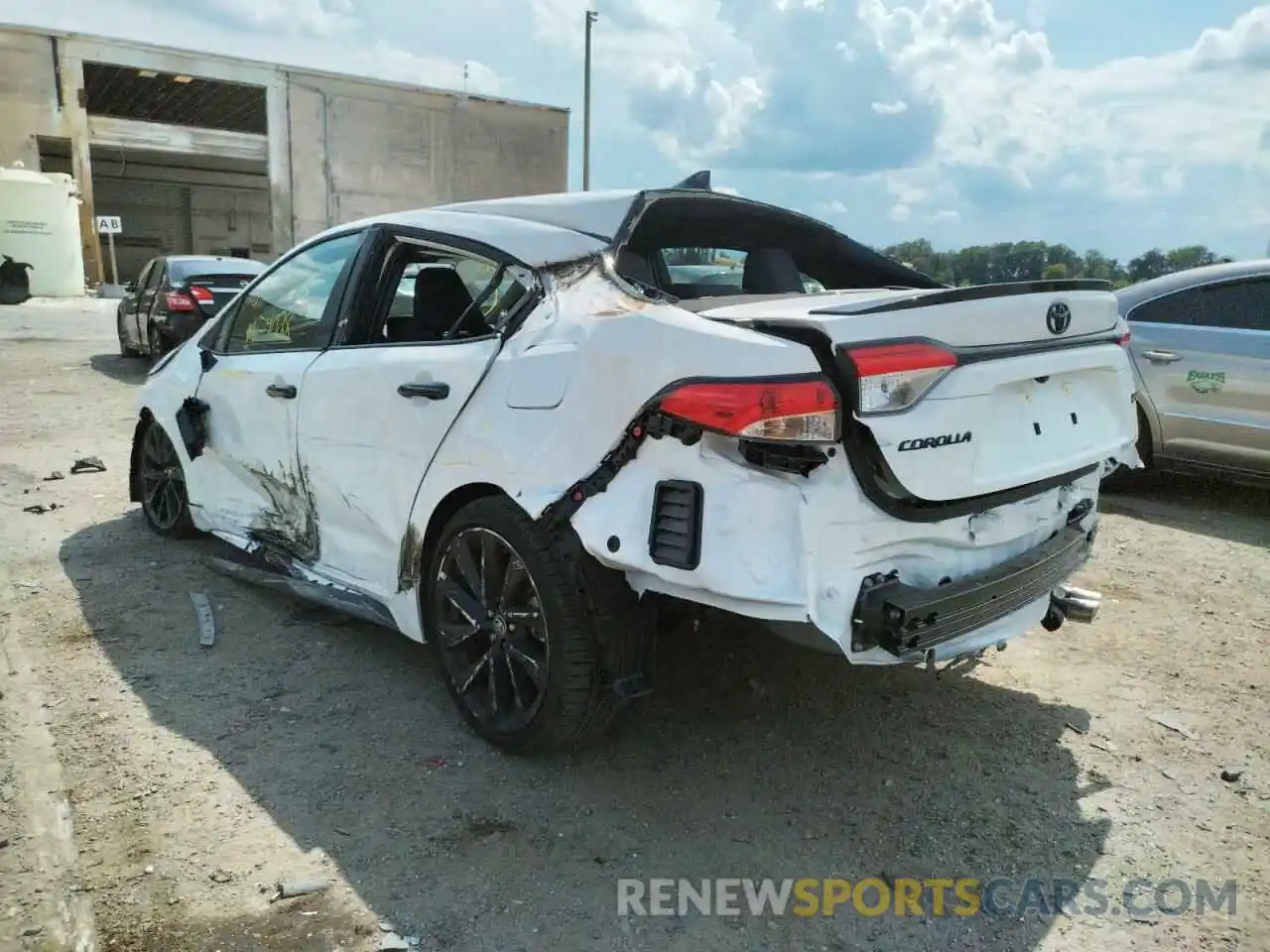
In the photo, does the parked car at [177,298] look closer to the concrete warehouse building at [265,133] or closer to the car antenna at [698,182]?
the car antenna at [698,182]

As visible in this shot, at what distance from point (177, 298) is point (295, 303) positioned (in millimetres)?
8851

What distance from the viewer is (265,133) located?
116 ft

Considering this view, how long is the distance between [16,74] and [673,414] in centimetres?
3542

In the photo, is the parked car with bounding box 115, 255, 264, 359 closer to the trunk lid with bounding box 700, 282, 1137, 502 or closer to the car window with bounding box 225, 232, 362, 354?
the car window with bounding box 225, 232, 362, 354

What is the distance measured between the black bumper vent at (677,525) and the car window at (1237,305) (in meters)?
5.32

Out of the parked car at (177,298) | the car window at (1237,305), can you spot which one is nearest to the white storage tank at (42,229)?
the parked car at (177,298)

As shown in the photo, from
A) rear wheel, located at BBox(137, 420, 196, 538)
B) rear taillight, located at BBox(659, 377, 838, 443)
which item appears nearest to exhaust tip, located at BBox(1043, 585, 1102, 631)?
rear taillight, located at BBox(659, 377, 838, 443)

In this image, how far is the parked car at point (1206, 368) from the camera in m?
6.08

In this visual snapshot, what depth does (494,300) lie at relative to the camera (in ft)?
10.7

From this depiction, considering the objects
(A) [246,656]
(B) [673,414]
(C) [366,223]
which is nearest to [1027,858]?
(B) [673,414]

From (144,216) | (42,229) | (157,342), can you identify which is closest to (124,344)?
(157,342)

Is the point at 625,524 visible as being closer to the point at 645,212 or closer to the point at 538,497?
the point at 538,497

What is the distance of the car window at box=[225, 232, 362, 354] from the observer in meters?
3.97

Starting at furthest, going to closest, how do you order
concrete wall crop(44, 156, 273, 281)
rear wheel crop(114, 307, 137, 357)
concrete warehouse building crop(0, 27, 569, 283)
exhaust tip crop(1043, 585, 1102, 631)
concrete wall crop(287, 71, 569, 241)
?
concrete wall crop(44, 156, 273, 281) < concrete wall crop(287, 71, 569, 241) < concrete warehouse building crop(0, 27, 569, 283) < rear wheel crop(114, 307, 137, 357) < exhaust tip crop(1043, 585, 1102, 631)
